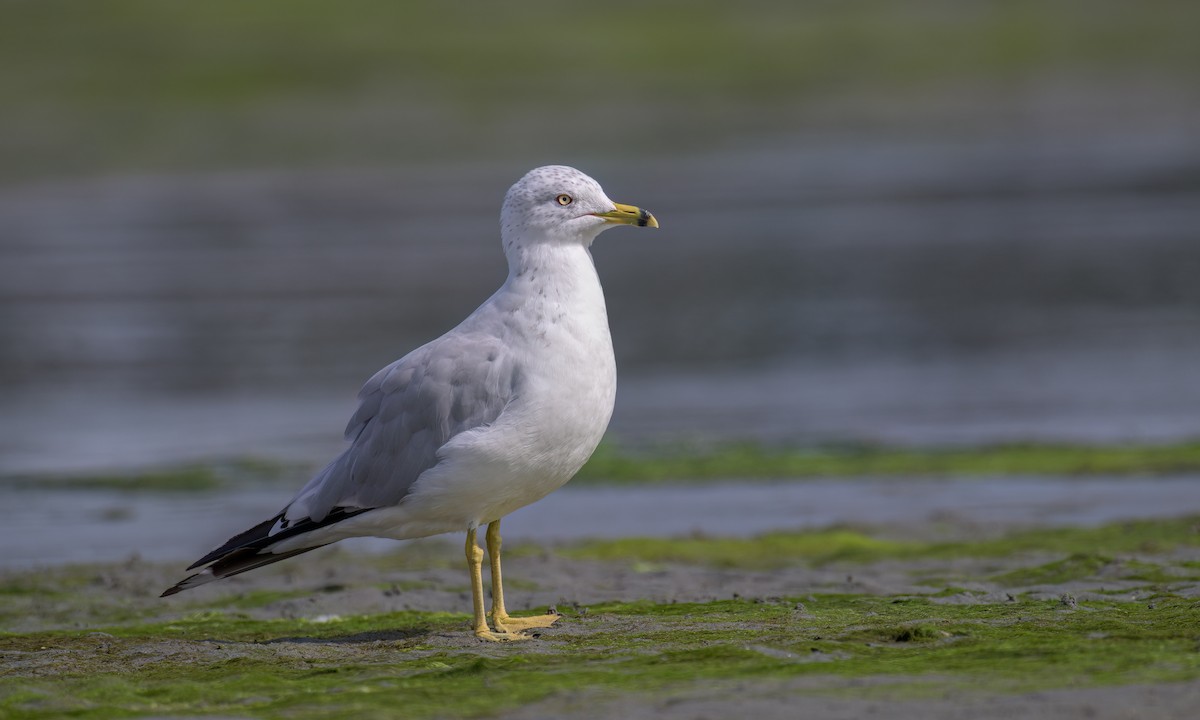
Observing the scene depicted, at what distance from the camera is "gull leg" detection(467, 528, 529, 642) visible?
617 centimetres

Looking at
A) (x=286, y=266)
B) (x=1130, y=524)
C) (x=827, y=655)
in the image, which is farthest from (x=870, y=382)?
(x=286, y=266)

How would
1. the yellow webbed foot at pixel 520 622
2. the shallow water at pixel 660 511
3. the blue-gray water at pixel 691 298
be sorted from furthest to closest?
the blue-gray water at pixel 691 298, the shallow water at pixel 660 511, the yellow webbed foot at pixel 520 622

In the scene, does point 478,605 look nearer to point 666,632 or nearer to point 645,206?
point 666,632

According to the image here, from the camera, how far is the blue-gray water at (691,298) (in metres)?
13.2

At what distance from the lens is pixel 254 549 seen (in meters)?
6.41

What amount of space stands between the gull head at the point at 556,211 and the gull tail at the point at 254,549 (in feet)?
4.03

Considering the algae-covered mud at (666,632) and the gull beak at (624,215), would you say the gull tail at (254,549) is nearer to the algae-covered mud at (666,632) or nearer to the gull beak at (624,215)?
the algae-covered mud at (666,632)

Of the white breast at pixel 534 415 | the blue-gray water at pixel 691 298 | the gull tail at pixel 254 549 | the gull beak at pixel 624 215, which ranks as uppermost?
the blue-gray water at pixel 691 298

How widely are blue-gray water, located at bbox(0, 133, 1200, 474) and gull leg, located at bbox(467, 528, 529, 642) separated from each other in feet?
18.3

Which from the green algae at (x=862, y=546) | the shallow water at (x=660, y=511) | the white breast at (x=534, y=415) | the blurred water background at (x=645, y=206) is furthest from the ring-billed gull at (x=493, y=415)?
the blurred water background at (x=645, y=206)

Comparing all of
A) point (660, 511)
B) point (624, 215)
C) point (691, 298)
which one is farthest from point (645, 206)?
point (624, 215)

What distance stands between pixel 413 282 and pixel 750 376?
26.0ft

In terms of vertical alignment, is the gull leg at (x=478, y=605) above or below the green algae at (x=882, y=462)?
below

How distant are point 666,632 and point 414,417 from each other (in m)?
1.24
